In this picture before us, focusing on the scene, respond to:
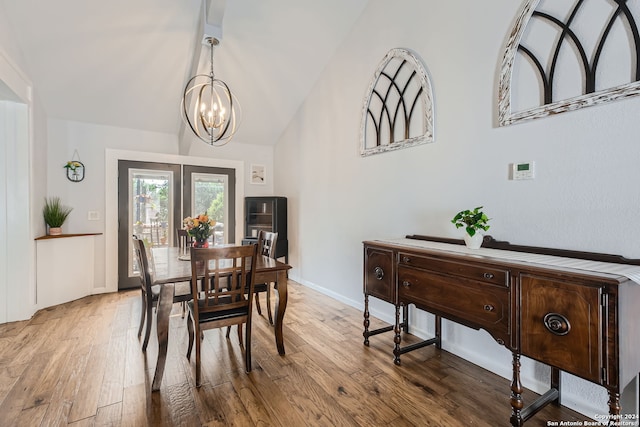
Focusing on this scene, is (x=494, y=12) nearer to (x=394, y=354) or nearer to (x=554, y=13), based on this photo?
(x=554, y=13)

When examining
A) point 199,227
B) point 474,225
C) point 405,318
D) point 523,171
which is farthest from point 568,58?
point 199,227

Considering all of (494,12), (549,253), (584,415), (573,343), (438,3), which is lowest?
(584,415)

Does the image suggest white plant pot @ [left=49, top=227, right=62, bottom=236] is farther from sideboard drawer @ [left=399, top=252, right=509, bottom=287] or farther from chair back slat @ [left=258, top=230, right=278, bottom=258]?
sideboard drawer @ [left=399, top=252, right=509, bottom=287]

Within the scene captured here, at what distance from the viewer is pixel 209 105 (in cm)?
441

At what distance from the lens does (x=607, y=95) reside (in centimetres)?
162

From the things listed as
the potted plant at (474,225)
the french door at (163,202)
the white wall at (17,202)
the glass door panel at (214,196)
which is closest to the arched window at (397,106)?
the potted plant at (474,225)

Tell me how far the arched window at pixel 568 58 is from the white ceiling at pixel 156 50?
202 centimetres

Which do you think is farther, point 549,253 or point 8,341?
point 8,341

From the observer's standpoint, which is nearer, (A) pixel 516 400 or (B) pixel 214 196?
(A) pixel 516 400

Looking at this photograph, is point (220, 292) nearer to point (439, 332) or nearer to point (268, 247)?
point (268, 247)

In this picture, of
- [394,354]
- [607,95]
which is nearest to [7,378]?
[394,354]

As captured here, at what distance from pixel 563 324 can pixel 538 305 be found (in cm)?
12

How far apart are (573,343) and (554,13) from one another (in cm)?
192

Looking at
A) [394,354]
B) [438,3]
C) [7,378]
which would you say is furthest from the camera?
[438,3]
